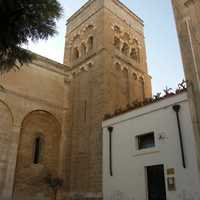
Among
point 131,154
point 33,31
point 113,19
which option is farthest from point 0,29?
point 113,19

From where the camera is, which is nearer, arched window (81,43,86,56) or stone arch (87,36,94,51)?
stone arch (87,36,94,51)

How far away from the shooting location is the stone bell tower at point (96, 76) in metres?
13.0

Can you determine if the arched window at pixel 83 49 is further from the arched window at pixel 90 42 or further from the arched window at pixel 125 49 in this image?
the arched window at pixel 125 49

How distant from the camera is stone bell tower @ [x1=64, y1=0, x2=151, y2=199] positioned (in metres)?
13.0

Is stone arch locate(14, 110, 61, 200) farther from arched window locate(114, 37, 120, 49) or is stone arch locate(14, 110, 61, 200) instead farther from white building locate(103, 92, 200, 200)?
arched window locate(114, 37, 120, 49)

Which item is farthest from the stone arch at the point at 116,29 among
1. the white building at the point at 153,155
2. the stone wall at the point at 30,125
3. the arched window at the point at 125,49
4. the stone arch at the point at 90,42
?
the white building at the point at 153,155

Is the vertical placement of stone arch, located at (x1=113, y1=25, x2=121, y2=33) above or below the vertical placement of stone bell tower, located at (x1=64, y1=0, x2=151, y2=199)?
above

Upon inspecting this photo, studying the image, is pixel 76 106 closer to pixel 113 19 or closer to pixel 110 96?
pixel 110 96

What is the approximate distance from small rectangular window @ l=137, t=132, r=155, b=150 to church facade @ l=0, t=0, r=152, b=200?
266 cm

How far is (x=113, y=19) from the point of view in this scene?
1758 centimetres

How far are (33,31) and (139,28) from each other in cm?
1442

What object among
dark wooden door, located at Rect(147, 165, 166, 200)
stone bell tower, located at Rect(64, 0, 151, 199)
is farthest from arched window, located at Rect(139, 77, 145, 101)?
dark wooden door, located at Rect(147, 165, 166, 200)

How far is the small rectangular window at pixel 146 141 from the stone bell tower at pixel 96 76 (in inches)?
105

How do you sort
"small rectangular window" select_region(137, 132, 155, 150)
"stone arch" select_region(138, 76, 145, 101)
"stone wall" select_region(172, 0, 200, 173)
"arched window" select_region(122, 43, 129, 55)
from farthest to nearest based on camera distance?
"arched window" select_region(122, 43, 129, 55)
"stone arch" select_region(138, 76, 145, 101)
"small rectangular window" select_region(137, 132, 155, 150)
"stone wall" select_region(172, 0, 200, 173)
